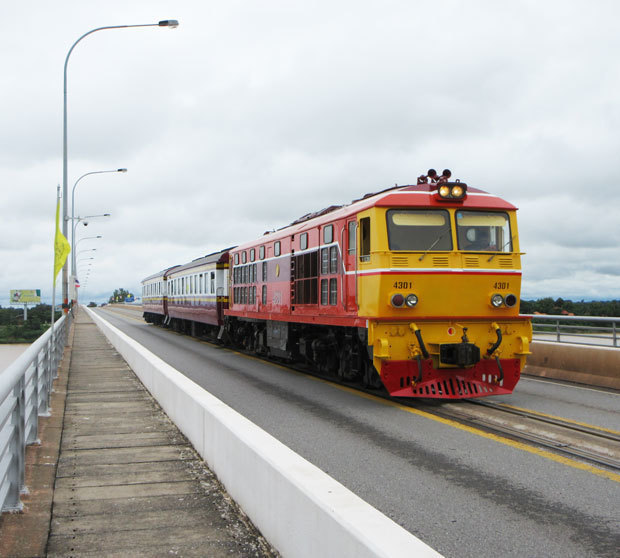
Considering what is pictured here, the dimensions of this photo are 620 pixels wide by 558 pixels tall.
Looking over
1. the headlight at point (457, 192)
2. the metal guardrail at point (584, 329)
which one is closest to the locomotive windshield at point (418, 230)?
the headlight at point (457, 192)

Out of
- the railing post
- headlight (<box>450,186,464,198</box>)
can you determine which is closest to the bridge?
the railing post

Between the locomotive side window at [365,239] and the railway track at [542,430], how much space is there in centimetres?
254

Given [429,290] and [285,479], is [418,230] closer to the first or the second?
[429,290]

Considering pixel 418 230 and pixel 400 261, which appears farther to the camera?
pixel 418 230

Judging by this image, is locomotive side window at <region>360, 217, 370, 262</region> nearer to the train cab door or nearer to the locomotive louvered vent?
the train cab door

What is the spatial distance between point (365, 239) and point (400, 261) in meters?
0.88

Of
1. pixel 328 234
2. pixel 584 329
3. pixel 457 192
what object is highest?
pixel 457 192

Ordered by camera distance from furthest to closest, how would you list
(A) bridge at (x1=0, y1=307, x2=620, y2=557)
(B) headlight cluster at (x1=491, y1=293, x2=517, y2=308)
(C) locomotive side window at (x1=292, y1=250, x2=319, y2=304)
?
(C) locomotive side window at (x1=292, y1=250, x2=319, y2=304) < (B) headlight cluster at (x1=491, y1=293, x2=517, y2=308) < (A) bridge at (x1=0, y1=307, x2=620, y2=557)

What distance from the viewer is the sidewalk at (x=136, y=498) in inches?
176

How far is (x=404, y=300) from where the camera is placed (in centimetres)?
1026

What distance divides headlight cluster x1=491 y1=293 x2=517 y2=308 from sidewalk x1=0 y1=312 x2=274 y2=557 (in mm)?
5414

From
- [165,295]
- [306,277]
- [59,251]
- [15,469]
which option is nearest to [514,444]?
[15,469]

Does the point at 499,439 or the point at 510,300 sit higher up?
the point at 510,300

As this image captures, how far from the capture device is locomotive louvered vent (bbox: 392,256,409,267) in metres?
10.3
